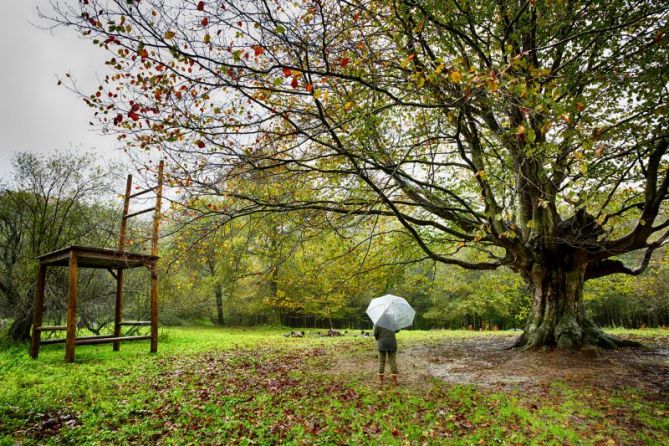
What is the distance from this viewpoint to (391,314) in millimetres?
7199

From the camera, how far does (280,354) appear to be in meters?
10.7

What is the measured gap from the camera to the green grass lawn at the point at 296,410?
4.47 meters

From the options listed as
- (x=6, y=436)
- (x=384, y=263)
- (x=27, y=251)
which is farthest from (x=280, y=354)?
(x=27, y=251)

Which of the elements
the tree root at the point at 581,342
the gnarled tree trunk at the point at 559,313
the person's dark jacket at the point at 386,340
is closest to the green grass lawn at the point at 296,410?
the person's dark jacket at the point at 386,340

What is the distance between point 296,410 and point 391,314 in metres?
2.64

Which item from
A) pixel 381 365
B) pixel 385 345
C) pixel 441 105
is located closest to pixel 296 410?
pixel 381 365

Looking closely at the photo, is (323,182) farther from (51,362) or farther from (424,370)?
(51,362)

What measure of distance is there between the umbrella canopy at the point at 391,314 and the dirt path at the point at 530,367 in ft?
3.87

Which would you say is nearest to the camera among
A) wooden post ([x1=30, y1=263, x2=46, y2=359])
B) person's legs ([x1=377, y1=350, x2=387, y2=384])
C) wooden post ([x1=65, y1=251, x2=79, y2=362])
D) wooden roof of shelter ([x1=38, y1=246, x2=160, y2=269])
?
person's legs ([x1=377, y1=350, x2=387, y2=384])

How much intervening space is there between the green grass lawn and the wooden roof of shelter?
246cm

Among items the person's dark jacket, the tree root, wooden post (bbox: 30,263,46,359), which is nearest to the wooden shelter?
wooden post (bbox: 30,263,46,359)

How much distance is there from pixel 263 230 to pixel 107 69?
4.20m

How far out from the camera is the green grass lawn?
14.7ft

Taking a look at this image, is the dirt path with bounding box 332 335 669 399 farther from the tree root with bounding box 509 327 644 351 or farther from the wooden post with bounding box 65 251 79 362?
the wooden post with bounding box 65 251 79 362
